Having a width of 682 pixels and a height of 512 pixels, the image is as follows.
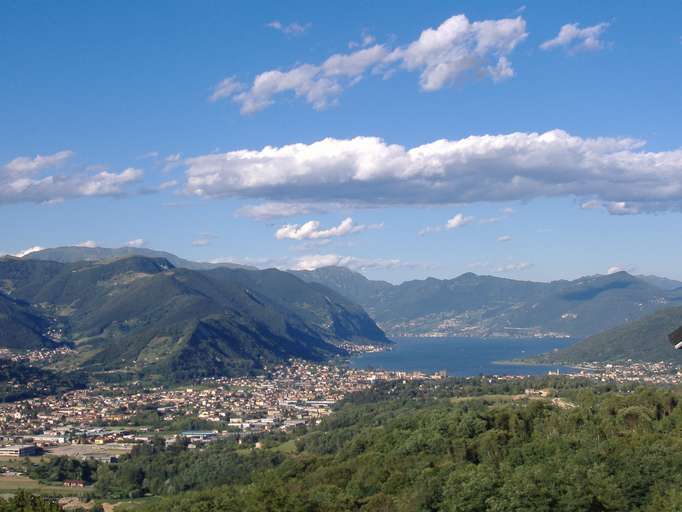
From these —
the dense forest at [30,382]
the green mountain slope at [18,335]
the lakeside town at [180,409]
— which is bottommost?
the lakeside town at [180,409]

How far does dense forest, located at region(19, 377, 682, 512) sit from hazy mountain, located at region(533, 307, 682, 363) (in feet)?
341

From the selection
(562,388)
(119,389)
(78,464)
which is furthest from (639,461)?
(119,389)

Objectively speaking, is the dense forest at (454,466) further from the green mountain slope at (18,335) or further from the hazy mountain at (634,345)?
the green mountain slope at (18,335)

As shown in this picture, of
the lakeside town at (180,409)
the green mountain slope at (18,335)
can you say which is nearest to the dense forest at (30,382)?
the lakeside town at (180,409)

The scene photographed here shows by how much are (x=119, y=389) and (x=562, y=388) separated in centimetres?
7302

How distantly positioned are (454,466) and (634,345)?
503 ft

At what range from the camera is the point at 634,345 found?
18450cm

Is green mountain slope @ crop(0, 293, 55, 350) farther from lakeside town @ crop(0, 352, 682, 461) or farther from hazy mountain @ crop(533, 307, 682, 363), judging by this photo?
hazy mountain @ crop(533, 307, 682, 363)

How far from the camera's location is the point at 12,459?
252 feet

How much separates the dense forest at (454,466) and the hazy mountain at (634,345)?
10398 cm

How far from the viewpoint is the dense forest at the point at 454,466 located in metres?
33.8

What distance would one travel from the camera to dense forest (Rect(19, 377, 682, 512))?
111 feet

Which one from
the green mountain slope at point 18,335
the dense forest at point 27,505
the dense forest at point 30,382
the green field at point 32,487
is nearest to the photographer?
the dense forest at point 27,505

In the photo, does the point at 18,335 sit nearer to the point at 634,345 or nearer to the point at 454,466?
the point at 634,345
